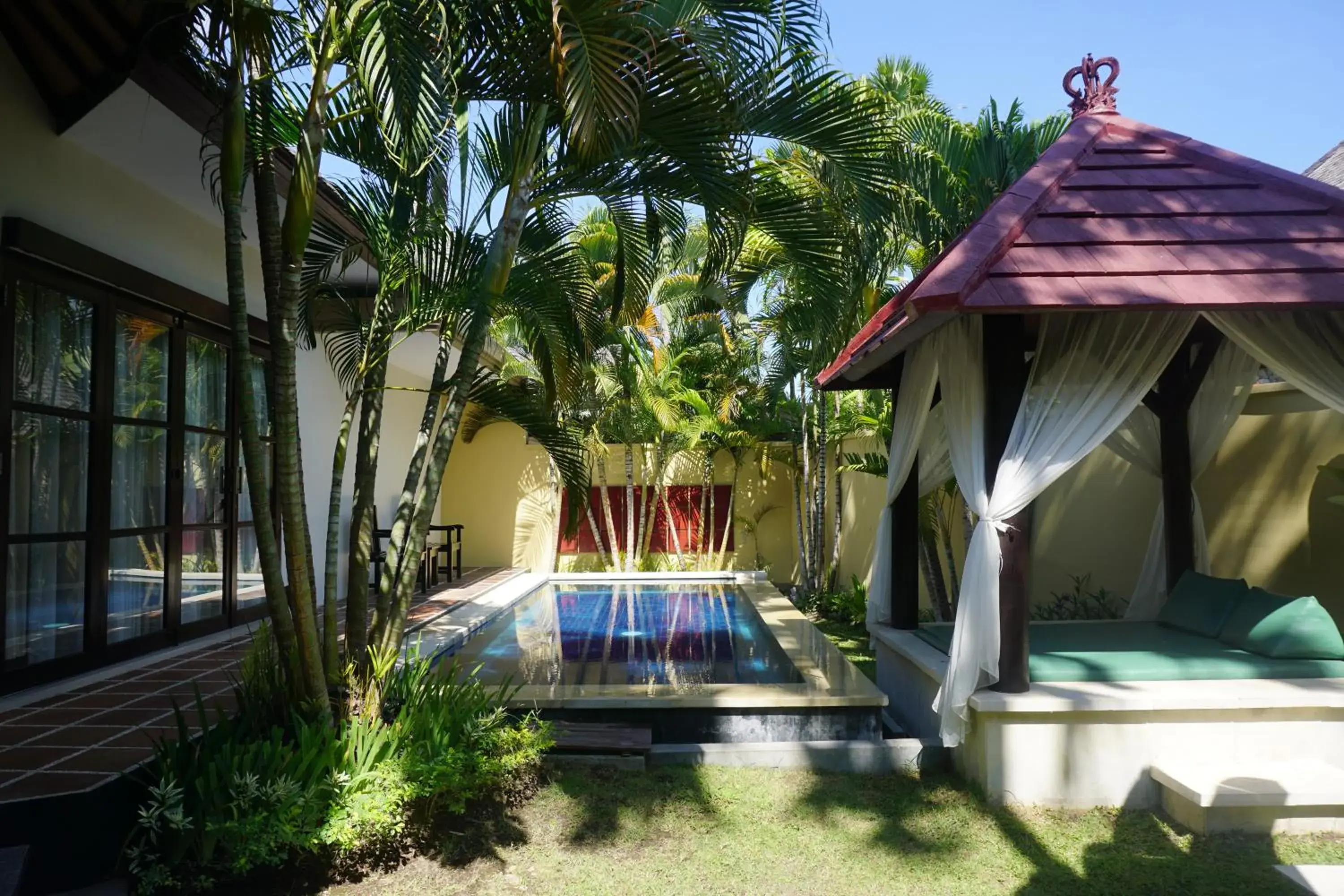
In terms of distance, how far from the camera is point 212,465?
707 centimetres

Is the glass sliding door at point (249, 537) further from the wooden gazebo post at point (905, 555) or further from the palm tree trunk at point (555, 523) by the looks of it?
the palm tree trunk at point (555, 523)

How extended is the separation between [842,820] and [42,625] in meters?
4.58

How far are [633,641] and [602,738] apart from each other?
312 cm

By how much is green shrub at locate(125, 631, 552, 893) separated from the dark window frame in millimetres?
Answer: 1429

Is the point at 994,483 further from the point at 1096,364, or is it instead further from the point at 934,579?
the point at 934,579

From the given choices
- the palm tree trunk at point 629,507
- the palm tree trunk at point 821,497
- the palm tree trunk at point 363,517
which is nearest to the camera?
the palm tree trunk at point 363,517

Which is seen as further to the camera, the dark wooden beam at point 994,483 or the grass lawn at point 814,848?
the dark wooden beam at point 994,483

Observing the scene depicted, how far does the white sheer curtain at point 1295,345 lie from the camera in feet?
14.7

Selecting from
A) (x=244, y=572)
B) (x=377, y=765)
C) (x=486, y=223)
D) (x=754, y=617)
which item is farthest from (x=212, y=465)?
(x=754, y=617)

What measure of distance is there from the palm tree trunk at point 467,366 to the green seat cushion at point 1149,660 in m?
3.30

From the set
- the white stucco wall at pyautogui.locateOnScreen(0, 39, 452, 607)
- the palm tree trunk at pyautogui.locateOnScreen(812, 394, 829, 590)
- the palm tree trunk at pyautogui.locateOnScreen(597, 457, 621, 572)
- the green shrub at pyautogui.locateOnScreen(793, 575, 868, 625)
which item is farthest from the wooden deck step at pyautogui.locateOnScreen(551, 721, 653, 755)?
the palm tree trunk at pyautogui.locateOnScreen(597, 457, 621, 572)

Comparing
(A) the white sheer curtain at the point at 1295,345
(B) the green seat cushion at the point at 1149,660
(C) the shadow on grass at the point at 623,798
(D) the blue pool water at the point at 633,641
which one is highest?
(A) the white sheer curtain at the point at 1295,345

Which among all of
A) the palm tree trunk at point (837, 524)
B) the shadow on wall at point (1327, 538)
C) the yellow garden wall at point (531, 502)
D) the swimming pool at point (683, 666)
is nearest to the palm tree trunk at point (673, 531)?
the yellow garden wall at point (531, 502)

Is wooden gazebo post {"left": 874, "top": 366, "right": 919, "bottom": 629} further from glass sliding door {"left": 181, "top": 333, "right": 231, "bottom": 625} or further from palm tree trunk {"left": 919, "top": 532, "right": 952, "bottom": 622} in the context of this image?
glass sliding door {"left": 181, "top": 333, "right": 231, "bottom": 625}
